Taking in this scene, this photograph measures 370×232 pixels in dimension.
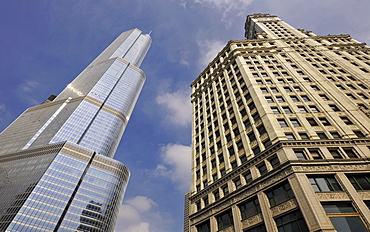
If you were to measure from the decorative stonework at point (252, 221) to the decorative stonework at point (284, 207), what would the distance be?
5.56 ft

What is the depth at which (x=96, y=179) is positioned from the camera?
4783 inches

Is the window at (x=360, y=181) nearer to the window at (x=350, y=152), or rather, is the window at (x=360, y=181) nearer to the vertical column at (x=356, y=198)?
the vertical column at (x=356, y=198)

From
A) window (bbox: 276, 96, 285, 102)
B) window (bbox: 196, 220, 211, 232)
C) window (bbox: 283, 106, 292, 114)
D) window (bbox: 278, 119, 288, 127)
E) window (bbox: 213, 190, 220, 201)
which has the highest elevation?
window (bbox: 276, 96, 285, 102)

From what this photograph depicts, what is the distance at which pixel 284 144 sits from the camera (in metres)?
26.0

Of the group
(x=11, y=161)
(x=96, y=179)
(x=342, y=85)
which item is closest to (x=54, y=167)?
(x=96, y=179)

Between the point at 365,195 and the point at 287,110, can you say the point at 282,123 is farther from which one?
the point at 365,195

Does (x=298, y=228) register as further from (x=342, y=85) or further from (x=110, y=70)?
(x=110, y=70)

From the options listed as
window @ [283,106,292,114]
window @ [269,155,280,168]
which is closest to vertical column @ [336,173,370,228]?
window @ [269,155,280,168]

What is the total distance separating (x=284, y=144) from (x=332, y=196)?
23.2ft

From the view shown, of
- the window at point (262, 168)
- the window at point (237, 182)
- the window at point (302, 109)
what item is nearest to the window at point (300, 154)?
the window at point (262, 168)

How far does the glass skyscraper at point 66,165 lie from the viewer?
3861 inches

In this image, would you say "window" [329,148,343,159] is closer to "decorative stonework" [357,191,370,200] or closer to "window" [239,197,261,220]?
"decorative stonework" [357,191,370,200]

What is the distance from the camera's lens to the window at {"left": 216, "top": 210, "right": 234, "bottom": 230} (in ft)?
85.5

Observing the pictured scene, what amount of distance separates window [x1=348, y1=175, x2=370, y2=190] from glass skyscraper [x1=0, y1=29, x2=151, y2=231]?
362ft
